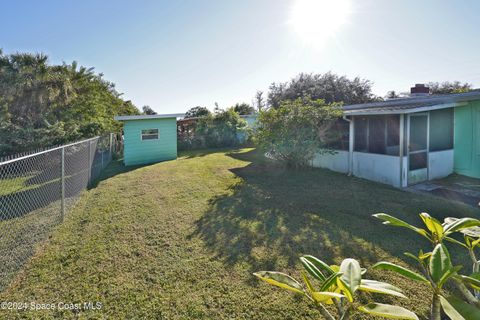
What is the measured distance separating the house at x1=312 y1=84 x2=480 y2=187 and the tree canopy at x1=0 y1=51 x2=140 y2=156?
12181mm

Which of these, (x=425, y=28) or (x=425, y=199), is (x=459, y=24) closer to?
(x=425, y=28)

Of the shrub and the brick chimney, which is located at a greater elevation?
the brick chimney

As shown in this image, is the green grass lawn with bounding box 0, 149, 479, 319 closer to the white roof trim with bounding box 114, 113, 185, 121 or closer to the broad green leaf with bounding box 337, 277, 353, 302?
the broad green leaf with bounding box 337, 277, 353, 302

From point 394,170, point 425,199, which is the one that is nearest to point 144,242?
point 425,199

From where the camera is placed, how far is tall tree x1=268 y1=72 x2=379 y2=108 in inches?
971

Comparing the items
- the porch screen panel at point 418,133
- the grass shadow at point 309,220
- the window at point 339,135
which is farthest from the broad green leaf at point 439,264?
the window at point 339,135

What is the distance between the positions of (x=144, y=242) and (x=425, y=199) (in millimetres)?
6491

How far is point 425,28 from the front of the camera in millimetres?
8477

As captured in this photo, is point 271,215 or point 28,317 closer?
point 28,317

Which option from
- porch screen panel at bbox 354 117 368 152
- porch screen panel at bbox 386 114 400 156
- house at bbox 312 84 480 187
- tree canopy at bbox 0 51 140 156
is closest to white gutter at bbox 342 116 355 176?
house at bbox 312 84 480 187

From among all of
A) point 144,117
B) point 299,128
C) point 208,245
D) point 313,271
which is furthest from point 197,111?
point 313,271

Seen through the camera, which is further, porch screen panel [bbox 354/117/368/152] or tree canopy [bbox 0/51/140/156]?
tree canopy [bbox 0/51/140/156]

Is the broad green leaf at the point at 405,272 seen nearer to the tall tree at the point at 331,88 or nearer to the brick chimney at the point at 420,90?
the brick chimney at the point at 420,90

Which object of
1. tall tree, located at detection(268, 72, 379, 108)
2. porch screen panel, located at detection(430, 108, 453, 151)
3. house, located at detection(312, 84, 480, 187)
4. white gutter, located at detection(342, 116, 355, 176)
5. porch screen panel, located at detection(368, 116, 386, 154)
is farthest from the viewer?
tall tree, located at detection(268, 72, 379, 108)
